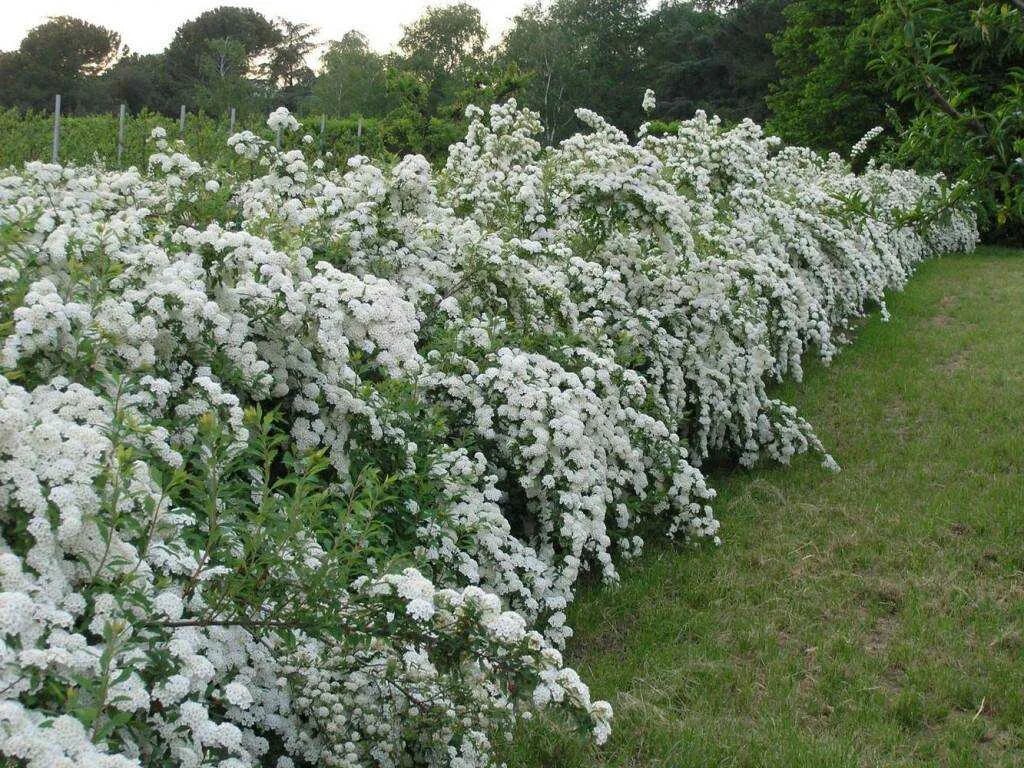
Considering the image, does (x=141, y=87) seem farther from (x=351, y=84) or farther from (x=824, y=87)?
(x=824, y=87)

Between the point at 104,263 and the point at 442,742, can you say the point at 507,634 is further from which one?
the point at 104,263

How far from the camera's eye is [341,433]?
349 centimetres

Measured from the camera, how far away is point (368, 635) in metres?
2.38

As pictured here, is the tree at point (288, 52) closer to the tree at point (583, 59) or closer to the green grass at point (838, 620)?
the tree at point (583, 59)

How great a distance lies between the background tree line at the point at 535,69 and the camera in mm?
22359

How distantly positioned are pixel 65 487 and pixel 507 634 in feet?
3.49

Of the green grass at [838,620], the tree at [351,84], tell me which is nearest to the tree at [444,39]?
the tree at [351,84]

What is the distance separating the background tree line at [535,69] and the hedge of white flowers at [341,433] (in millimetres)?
2035

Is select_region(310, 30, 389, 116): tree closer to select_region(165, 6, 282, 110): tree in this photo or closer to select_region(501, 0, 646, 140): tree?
select_region(165, 6, 282, 110): tree

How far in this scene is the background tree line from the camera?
22359 millimetres

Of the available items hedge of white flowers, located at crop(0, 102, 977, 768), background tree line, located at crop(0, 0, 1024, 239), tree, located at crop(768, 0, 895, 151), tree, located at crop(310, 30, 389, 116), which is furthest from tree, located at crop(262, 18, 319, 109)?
hedge of white flowers, located at crop(0, 102, 977, 768)

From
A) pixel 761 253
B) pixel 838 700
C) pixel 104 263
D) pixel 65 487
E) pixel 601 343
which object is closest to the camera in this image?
pixel 65 487

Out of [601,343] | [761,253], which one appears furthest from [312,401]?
[761,253]

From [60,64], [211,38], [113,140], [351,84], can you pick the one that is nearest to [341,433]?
[113,140]
